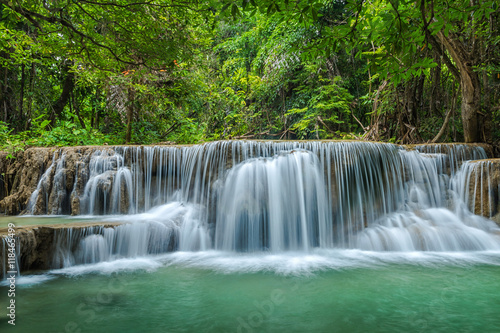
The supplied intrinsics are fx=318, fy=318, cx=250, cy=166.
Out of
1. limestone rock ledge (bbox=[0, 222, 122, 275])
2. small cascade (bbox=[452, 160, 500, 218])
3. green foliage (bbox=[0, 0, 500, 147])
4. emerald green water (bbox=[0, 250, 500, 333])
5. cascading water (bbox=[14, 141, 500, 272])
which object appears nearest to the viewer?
emerald green water (bbox=[0, 250, 500, 333])

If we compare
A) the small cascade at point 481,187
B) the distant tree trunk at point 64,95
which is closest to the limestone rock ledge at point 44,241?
the small cascade at point 481,187

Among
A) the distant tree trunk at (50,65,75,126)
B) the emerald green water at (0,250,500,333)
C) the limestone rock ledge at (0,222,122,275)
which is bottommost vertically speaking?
the emerald green water at (0,250,500,333)

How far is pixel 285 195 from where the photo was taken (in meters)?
7.19

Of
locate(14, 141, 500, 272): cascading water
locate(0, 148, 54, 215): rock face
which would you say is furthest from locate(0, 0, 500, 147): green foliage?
locate(14, 141, 500, 272): cascading water

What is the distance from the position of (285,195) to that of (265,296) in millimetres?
3455

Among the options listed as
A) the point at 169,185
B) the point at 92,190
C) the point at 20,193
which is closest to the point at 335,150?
the point at 169,185

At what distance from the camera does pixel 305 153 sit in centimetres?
742

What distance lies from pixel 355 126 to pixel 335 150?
8.21 metres

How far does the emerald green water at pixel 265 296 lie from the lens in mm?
3189

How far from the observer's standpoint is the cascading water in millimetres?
6598

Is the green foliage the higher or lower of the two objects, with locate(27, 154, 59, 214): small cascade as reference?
higher

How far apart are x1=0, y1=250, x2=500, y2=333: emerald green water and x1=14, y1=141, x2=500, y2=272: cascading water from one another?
3.15ft

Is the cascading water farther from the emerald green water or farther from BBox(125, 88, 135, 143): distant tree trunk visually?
BBox(125, 88, 135, 143): distant tree trunk

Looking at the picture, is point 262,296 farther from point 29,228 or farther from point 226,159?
point 226,159
